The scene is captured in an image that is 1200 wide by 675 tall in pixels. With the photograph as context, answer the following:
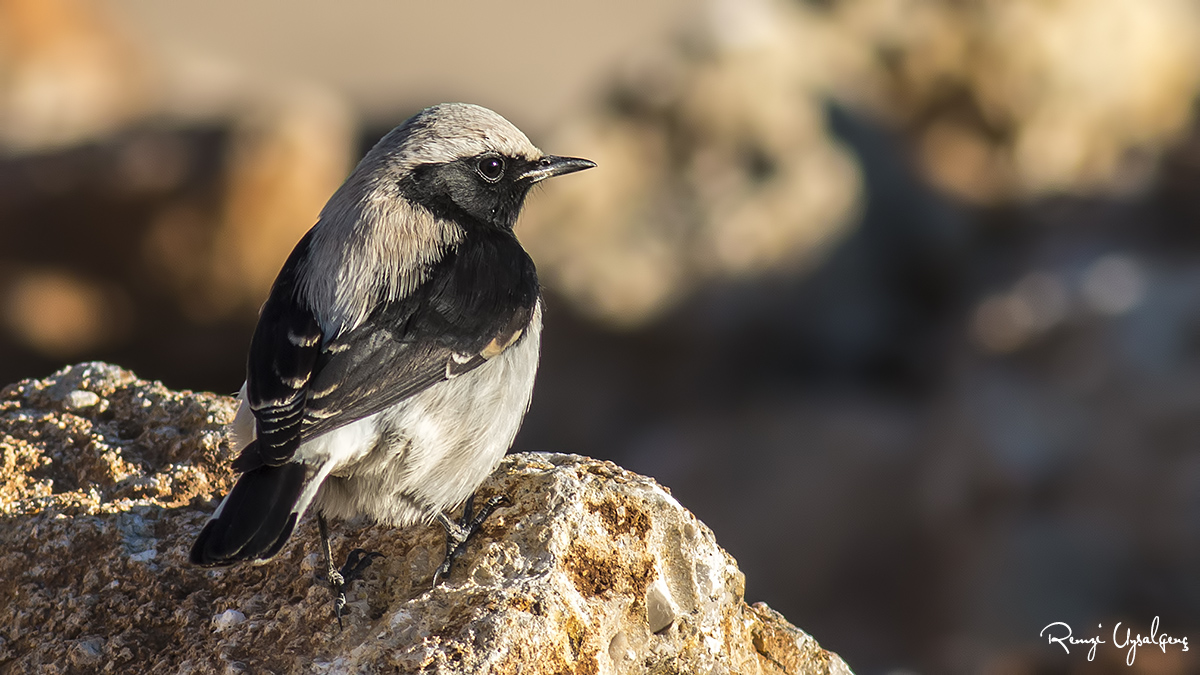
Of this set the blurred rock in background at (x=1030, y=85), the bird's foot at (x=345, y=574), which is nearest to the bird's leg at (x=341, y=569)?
the bird's foot at (x=345, y=574)

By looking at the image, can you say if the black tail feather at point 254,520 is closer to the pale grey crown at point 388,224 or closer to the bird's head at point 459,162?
the pale grey crown at point 388,224

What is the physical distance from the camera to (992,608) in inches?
345

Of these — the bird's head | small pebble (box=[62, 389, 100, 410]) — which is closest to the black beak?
the bird's head

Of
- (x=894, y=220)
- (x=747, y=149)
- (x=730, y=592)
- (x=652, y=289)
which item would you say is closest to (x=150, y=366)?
(x=652, y=289)

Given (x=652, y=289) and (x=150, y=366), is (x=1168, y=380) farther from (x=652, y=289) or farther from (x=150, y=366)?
(x=150, y=366)

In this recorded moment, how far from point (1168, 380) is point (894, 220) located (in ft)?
11.2

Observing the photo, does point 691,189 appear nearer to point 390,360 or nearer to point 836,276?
point 836,276

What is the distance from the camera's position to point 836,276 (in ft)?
36.3

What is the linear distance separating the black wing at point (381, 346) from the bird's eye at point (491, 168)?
35 centimetres

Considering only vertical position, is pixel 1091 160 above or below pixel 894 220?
above
